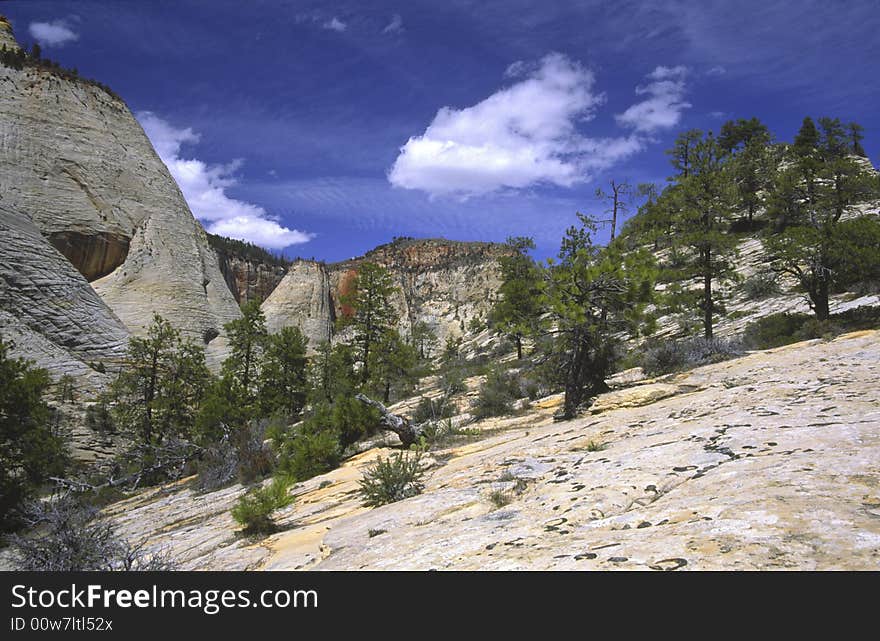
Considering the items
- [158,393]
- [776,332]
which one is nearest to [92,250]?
[158,393]

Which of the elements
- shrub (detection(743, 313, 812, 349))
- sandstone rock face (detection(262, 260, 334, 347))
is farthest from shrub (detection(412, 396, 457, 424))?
sandstone rock face (detection(262, 260, 334, 347))

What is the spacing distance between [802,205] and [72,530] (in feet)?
73.8

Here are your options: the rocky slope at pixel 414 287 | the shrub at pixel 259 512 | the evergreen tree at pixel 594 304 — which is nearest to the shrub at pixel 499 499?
the shrub at pixel 259 512

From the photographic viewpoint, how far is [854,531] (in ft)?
7.22

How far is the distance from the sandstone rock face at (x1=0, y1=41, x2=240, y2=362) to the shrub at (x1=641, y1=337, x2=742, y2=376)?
1153 inches

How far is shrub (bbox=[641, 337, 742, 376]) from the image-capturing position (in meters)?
11.5

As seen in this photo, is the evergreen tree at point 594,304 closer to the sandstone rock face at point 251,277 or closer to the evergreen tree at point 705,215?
the evergreen tree at point 705,215

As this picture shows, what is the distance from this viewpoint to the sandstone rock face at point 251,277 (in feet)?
206

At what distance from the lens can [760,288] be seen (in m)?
21.2

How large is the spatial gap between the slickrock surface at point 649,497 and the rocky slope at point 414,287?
41.9 m

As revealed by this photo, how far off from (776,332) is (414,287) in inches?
2658

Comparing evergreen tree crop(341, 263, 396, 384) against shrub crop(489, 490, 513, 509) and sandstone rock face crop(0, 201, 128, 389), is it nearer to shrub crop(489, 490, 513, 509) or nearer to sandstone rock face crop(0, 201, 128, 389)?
sandstone rock face crop(0, 201, 128, 389)
